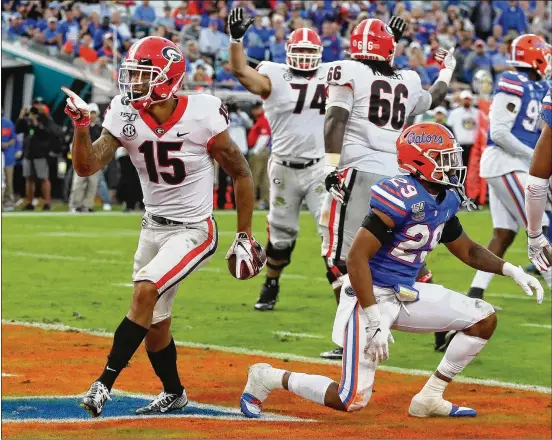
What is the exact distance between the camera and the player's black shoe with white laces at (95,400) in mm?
4984

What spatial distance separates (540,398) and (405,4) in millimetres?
20723

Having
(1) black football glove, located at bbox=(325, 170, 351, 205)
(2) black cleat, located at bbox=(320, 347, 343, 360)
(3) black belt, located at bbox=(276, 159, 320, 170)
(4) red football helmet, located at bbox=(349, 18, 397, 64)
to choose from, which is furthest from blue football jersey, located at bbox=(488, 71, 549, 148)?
(2) black cleat, located at bbox=(320, 347, 343, 360)

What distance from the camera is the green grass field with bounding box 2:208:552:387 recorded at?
7.54 m

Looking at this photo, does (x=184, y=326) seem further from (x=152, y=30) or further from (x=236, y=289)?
(x=152, y=30)

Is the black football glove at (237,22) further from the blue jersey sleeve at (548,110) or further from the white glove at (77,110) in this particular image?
the blue jersey sleeve at (548,110)

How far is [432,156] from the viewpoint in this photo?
534cm

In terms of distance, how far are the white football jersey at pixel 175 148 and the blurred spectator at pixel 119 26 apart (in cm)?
1568

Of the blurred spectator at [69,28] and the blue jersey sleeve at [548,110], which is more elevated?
the blue jersey sleeve at [548,110]

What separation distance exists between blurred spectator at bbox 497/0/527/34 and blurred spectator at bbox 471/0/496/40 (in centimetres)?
49

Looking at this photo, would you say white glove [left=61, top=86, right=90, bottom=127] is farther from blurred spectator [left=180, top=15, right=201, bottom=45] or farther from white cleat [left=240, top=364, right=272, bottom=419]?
blurred spectator [left=180, top=15, right=201, bottom=45]

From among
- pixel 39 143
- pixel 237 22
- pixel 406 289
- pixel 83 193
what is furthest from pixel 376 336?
pixel 39 143

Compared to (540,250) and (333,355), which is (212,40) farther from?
(540,250)

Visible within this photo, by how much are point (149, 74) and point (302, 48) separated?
340cm

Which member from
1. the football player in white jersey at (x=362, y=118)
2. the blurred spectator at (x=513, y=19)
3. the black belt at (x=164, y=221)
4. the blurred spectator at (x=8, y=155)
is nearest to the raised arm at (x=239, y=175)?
the black belt at (x=164, y=221)
